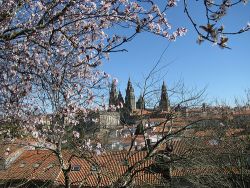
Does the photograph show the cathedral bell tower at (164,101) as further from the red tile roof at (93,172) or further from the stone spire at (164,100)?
the red tile roof at (93,172)

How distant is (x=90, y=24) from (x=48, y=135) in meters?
3.77

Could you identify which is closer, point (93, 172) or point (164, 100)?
point (93, 172)

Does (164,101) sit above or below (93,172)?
above

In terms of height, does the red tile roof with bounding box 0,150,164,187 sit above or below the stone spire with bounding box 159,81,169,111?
below

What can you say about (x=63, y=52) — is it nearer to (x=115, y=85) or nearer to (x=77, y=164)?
(x=115, y=85)

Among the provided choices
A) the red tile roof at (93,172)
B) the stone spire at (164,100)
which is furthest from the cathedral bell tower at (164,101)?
the red tile roof at (93,172)

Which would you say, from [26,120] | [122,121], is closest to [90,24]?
[26,120]

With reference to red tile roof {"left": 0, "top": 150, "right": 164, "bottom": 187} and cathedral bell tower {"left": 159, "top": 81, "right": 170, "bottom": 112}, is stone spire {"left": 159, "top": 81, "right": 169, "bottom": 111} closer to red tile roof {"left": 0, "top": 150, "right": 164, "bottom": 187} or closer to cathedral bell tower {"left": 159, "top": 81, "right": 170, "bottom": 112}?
cathedral bell tower {"left": 159, "top": 81, "right": 170, "bottom": 112}

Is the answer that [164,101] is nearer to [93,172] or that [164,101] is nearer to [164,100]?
[164,100]

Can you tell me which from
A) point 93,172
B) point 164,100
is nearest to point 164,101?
point 164,100

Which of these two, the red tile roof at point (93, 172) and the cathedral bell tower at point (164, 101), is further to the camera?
the cathedral bell tower at point (164, 101)

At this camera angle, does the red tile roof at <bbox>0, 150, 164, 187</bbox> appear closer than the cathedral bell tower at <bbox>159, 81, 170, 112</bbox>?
Yes

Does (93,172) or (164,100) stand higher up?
(164,100)

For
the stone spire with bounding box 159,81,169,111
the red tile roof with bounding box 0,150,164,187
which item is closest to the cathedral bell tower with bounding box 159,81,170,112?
the stone spire with bounding box 159,81,169,111
